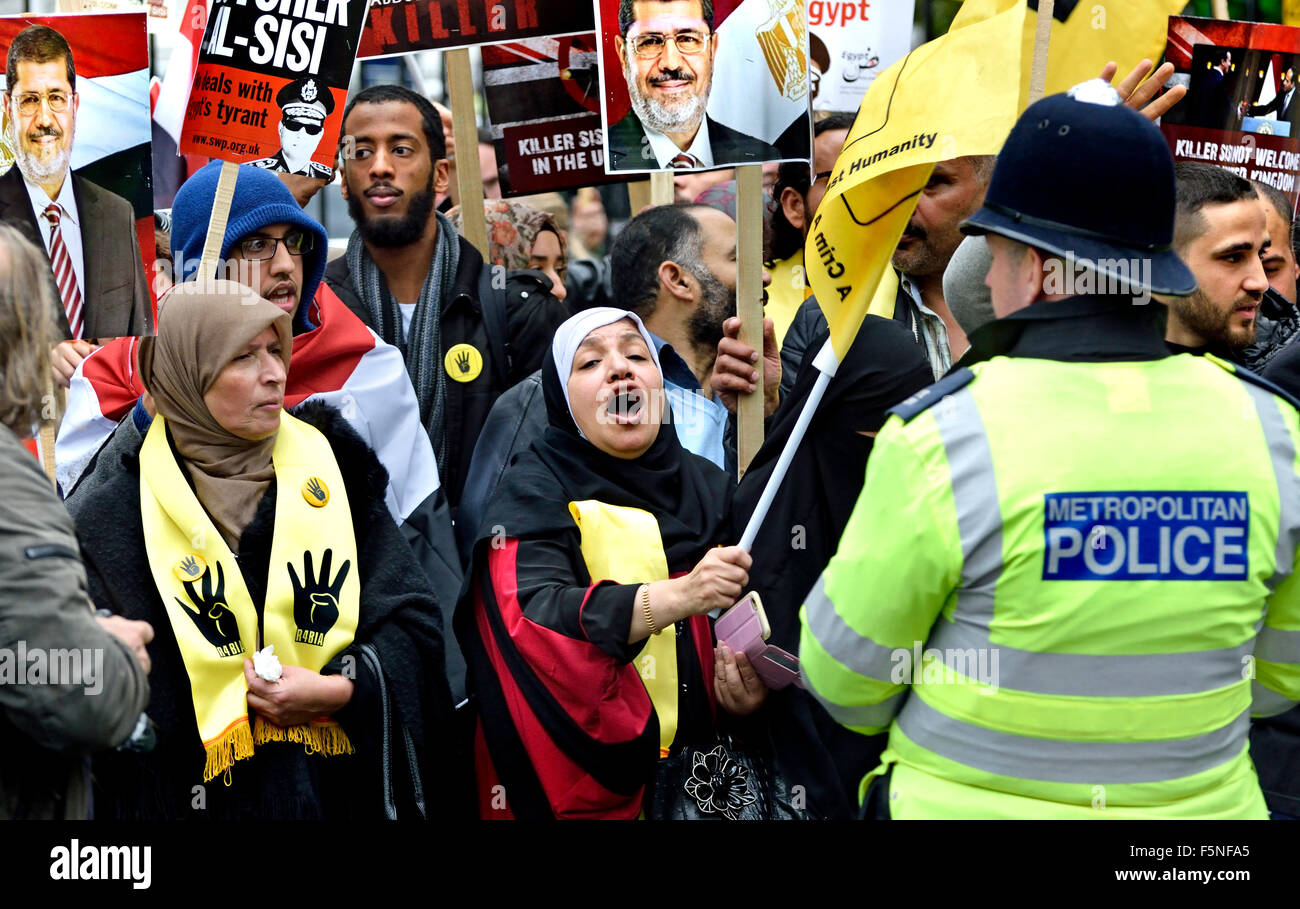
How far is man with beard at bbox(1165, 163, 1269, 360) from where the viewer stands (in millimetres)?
4121

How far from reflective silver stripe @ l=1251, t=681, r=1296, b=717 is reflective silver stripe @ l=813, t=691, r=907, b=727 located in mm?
710

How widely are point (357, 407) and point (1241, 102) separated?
3.10m

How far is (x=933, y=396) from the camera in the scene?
2.38 meters

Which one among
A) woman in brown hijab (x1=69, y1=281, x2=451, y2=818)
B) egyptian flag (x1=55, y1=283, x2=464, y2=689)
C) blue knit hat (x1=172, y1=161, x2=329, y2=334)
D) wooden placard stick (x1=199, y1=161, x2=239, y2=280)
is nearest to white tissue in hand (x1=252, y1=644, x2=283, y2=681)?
woman in brown hijab (x1=69, y1=281, x2=451, y2=818)

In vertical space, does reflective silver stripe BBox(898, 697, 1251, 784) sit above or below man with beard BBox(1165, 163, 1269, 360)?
below

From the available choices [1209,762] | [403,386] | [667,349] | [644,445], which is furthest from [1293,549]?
[403,386]

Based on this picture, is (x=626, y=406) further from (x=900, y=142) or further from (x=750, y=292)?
(x=900, y=142)

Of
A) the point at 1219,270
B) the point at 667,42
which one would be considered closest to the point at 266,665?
the point at 667,42

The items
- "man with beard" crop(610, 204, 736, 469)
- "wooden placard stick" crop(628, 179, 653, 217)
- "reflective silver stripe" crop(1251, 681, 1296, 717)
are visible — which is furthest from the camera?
"wooden placard stick" crop(628, 179, 653, 217)

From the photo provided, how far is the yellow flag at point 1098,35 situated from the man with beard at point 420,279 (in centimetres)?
202

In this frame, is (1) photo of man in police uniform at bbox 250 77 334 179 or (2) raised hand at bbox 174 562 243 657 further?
(1) photo of man in police uniform at bbox 250 77 334 179

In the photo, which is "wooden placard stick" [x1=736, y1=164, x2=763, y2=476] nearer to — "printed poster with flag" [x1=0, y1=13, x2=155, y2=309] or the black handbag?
the black handbag

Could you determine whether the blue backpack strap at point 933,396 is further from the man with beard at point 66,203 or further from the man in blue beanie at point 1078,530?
the man with beard at point 66,203
